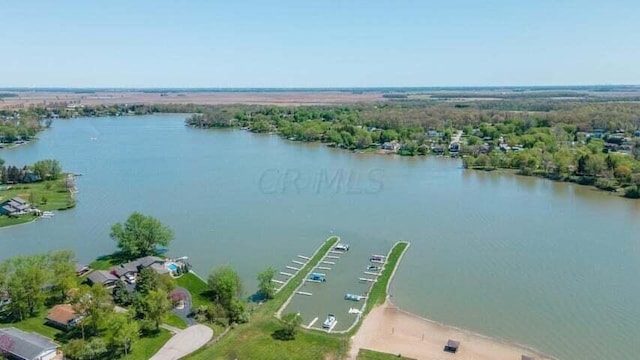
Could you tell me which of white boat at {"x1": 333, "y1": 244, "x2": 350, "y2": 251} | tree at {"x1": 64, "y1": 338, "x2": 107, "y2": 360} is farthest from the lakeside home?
white boat at {"x1": 333, "y1": 244, "x2": 350, "y2": 251}

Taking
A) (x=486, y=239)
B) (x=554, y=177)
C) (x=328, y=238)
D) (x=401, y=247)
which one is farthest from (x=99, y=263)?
(x=554, y=177)

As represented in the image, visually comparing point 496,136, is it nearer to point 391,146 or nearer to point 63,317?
point 391,146

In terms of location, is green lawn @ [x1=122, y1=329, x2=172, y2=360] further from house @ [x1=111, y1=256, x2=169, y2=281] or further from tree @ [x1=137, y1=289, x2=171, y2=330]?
house @ [x1=111, y1=256, x2=169, y2=281]

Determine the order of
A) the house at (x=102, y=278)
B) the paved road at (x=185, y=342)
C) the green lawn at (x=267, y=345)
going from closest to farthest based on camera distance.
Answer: the paved road at (x=185, y=342) < the green lawn at (x=267, y=345) < the house at (x=102, y=278)

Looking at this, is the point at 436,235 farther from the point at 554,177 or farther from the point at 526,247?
the point at 554,177

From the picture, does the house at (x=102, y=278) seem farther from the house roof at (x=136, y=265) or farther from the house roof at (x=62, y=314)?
the house roof at (x=62, y=314)

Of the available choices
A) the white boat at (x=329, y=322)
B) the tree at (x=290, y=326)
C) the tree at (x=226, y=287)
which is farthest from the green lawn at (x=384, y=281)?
the tree at (x=226, y=287)

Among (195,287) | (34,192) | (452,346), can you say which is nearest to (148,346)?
(195,287)
